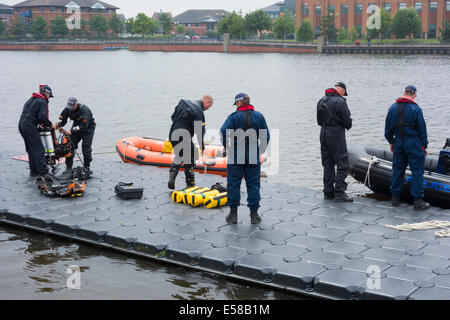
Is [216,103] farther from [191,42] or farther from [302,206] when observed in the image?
[191,42]

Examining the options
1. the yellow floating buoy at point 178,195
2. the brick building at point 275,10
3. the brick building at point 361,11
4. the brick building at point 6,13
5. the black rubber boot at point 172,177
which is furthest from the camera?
the brick building at point 275,10

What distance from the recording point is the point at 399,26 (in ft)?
293

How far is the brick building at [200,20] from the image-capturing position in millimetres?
167250

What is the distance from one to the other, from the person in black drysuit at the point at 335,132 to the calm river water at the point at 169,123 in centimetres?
342

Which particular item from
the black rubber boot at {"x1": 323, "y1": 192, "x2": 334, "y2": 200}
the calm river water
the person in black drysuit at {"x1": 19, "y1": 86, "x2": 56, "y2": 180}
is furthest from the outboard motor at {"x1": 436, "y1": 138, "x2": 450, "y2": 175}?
the person in black drysuit at {"x1": 19, "y1": 86, "x2": 56, "y2": 180}

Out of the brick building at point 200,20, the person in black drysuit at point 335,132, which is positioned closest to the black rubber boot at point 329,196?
the person in black drysuit at point 335,132

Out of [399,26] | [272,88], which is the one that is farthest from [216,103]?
[399,26]

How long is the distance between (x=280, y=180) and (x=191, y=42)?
115726 mm

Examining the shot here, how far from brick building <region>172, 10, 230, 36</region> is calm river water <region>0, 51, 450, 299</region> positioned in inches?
4130

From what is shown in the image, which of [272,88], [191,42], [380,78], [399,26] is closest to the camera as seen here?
[272,88]

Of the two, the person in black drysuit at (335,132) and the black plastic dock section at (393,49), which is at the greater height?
the black plastic dock section at (393,49)

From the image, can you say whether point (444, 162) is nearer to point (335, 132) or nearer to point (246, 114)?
point (335, 132)

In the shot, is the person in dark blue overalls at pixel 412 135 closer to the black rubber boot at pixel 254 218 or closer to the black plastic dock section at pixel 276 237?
the black plastic dock section at pixel 276 237

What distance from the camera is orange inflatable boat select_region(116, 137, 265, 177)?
13453 millimetres
